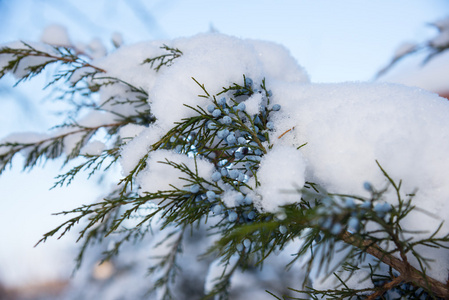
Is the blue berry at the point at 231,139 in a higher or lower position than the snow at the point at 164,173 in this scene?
higher

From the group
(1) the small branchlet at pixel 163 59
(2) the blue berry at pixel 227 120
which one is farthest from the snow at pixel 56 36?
(2) the blue berry at pixel 227 120

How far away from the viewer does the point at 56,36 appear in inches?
69.9

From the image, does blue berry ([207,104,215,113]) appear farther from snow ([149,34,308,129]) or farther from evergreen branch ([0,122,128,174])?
evergreen branch ([0,122,128,174])

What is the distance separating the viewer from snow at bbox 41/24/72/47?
175cm

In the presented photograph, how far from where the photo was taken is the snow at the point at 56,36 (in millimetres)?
1746

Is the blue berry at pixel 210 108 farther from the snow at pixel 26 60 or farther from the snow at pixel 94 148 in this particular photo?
the snow at pixel 26 60

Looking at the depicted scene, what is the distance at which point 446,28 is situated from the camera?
8.26ft

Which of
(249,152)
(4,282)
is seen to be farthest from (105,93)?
(4,282)

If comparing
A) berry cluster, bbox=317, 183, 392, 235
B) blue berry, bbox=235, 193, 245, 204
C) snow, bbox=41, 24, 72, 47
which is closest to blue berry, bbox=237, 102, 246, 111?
blue berry, bbox=235, 193, 245, 204

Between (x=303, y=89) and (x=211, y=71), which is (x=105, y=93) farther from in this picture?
(x=303, y=89)

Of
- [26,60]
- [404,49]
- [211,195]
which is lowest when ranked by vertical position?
[211,195]

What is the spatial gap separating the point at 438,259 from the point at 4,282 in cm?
1136

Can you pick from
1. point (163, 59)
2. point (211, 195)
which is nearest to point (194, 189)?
point (211, 195)

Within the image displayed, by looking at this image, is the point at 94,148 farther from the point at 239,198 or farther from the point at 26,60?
the point at 239,198
